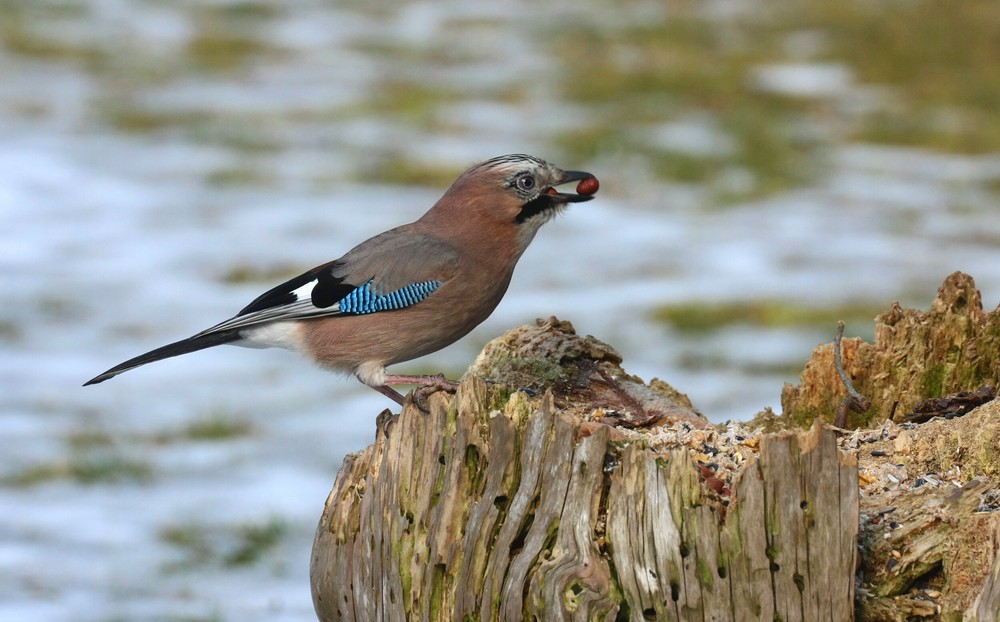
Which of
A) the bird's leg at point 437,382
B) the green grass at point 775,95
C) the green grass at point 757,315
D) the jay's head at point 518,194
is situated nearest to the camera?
the bird's leg at point 437,382

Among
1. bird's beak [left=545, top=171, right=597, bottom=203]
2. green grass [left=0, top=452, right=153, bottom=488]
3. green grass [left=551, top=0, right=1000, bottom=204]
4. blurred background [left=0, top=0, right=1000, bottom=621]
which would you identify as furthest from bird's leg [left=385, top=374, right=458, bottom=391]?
green grass [left=551, top=0, right=1000, bottom=204]

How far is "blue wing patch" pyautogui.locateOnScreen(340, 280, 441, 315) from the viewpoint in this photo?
5.09 metres

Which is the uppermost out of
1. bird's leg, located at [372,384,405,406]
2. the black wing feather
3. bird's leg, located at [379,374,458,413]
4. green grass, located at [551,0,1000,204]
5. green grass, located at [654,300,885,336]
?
green grass, located at [551,0,1000,204]

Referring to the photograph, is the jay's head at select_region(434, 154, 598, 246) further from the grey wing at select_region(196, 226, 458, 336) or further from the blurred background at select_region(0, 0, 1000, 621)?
the blurred background at select_region(0, 0, 1000, 621)

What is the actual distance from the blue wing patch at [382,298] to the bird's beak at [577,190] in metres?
0.56

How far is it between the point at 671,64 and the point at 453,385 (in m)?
12.6

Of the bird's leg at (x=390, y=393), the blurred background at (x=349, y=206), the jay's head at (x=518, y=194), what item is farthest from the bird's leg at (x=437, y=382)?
the blurred background at (x=349, y=206)

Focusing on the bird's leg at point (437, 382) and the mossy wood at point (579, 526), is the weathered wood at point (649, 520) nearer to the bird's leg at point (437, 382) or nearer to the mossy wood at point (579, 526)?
the mossy wood at point (579, 526)

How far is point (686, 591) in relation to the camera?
380 centimetres

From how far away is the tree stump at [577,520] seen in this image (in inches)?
147

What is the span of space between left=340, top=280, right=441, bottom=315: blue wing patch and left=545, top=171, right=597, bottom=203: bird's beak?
556 millimetres

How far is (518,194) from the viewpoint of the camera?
5.28 metres

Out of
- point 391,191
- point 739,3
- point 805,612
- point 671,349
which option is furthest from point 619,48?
point 805,612

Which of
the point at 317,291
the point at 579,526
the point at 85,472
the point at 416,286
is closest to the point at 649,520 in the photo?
the point at 579,526
